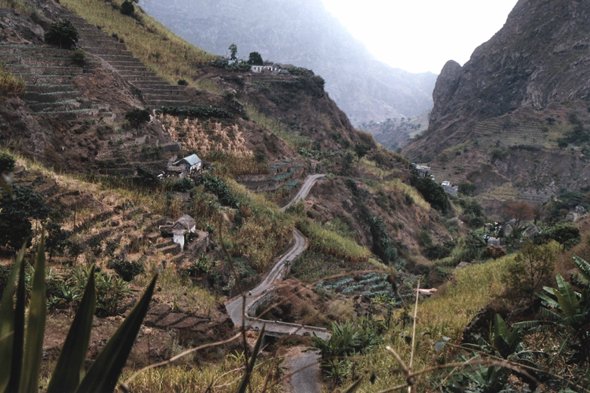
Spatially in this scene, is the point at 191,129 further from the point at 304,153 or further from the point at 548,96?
the point at 548,96

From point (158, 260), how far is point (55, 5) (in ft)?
97.0

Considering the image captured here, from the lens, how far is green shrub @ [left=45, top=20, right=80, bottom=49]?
61.7 feet

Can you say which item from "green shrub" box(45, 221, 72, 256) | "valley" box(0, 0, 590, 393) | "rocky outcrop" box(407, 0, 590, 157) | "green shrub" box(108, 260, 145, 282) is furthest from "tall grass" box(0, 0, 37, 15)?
"rocky outcrop" box(407, 0, 590, 157)

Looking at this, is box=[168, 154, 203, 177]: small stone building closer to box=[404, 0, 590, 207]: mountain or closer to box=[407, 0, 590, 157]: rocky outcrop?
box=[404, 0, 590, 207]: mountain

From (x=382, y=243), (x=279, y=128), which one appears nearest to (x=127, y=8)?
(x=279, y=128)

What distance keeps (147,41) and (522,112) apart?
3311 inches

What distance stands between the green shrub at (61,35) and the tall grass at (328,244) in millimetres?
16895

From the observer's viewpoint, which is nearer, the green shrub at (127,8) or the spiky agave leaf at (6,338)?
the spiky agave leaf at (6,338)

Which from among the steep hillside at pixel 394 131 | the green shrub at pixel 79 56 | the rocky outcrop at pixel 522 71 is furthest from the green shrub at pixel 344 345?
the steep hillside at pixel 394 131

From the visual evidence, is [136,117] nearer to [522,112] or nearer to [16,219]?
[16,219]

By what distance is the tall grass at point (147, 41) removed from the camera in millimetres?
31781

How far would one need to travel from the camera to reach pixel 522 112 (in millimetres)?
81500

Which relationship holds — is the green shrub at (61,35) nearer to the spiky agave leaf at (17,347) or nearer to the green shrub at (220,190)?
the green shrub at (220,190)

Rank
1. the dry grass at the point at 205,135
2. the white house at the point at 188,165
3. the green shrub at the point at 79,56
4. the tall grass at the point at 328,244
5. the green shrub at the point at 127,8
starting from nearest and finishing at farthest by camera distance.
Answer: the white house at the point at 188,165 → the tall grass at the point at 328,244 → the green shrub at the point at 79,56 → the dry grass at the point at 205,135 → the green shrub at the point at 127,8
